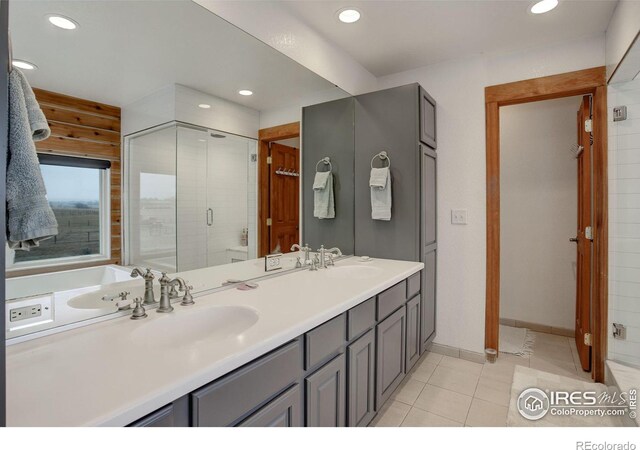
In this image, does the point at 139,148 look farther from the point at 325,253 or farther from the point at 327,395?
the point at 325,253

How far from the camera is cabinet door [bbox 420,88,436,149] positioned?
2.32 meters

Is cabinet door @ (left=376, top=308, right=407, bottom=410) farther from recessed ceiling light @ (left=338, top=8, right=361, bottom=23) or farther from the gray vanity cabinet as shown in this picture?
recessed ceiling light @ (left=338, top=8, right=361, bottom=23)

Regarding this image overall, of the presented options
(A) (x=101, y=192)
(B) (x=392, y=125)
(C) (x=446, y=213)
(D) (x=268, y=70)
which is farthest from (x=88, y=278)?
(C) (x=446, y=213)

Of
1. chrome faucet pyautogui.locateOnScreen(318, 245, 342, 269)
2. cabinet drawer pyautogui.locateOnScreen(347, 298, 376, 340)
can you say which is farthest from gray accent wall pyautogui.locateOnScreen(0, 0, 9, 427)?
chrome faucet pyautogui.locateOnScreen(318, 245, 342, 269)

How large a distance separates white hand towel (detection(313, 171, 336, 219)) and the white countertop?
110cm

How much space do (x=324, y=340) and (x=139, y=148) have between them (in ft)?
3.41

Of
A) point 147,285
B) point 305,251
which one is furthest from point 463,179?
point 147,285

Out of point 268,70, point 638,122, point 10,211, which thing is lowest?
point 10,211

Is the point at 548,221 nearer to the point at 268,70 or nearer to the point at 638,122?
the point at 638,122

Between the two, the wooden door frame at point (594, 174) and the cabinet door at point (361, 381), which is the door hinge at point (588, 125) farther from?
the cabinet door at point (361, 381)

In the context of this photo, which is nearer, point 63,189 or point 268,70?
point 63,189

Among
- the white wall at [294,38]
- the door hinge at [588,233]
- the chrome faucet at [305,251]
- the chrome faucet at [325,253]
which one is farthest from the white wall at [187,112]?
the door hinge at [588,233]

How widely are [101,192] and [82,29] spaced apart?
0.55m

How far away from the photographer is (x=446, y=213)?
2.61m
